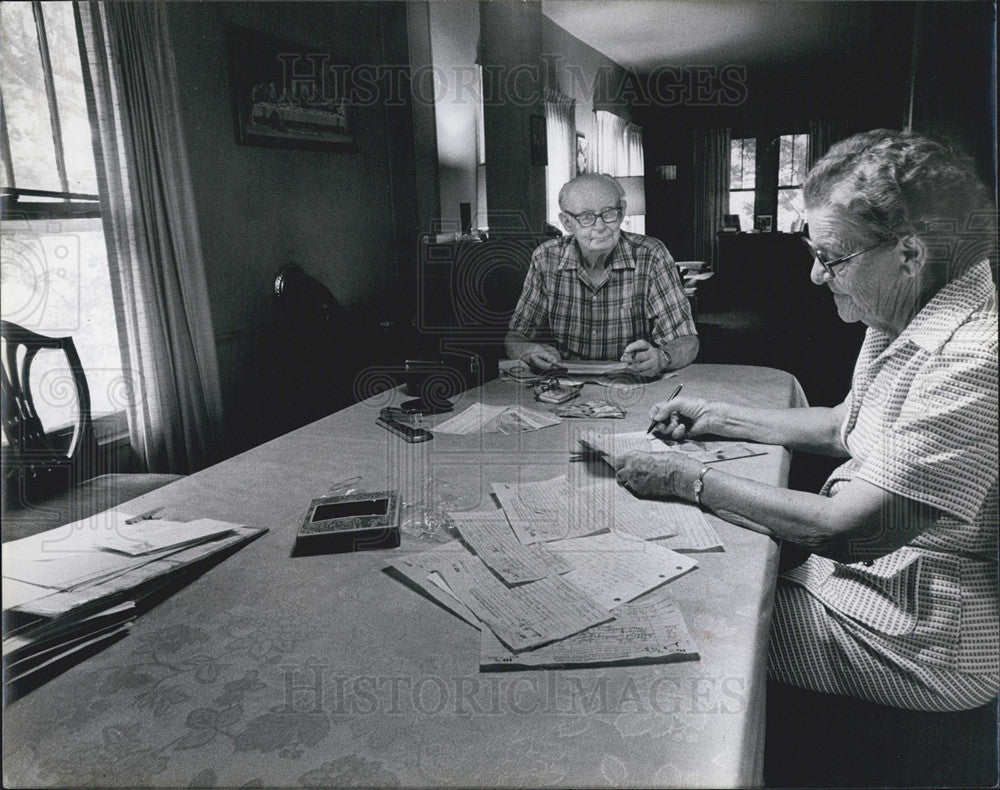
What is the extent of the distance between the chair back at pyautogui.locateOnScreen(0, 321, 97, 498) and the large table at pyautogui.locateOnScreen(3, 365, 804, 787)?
1.35 m

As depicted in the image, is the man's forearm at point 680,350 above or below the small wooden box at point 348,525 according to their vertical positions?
above

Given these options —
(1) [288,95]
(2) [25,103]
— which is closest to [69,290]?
(2) [25,103]

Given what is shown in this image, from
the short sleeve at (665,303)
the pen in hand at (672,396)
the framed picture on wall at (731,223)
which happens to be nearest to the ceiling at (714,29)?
the framed picture on wall at (731,223)

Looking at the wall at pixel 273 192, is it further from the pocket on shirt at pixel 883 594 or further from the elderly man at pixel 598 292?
the pocket on shirt at pixel 883 594

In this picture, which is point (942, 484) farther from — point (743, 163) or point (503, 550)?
point (743, 163)

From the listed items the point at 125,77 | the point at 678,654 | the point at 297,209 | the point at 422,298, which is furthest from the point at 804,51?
the point at 678,654

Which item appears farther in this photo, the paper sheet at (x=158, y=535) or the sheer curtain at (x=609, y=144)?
the sheer curtain at (x=609, y=144)

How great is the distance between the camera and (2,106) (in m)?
2.38

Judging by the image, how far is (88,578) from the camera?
3.65ft

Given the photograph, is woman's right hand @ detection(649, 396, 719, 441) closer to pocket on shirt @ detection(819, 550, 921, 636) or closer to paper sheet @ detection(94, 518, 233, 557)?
pocket on shirt @ detection(819, 550, 921, 636)

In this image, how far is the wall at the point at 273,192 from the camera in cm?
325

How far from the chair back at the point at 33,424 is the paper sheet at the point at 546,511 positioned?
1521mm

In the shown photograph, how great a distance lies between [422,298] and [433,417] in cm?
255

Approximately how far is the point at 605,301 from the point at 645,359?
539 mm
